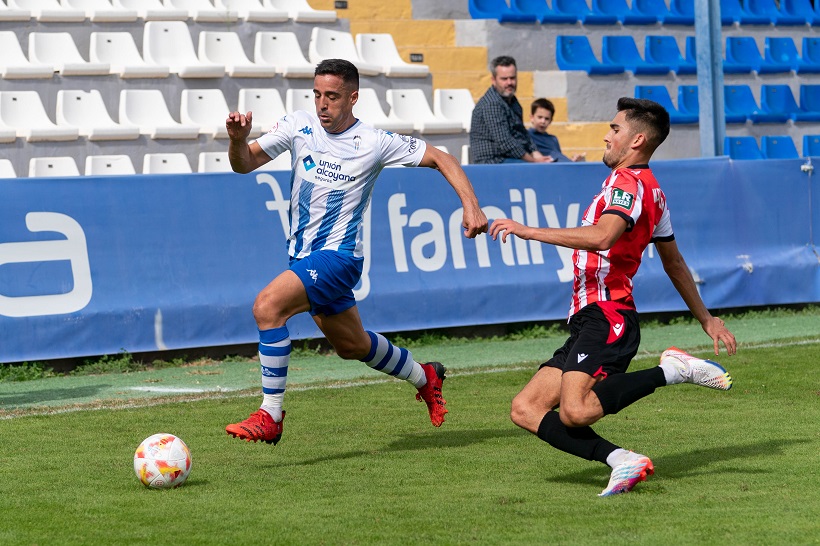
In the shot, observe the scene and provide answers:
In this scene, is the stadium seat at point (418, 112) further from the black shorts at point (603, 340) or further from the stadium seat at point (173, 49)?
the black shorts at point (603, 340)

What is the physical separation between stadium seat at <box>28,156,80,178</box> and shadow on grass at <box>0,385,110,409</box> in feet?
11.4

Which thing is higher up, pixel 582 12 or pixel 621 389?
pixel 582 12

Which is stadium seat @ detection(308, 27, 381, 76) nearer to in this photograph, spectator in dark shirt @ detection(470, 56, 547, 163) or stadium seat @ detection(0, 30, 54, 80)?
spectator in dark shirt @ detection(470, 56, 547, 163)

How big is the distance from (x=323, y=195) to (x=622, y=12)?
488 inches

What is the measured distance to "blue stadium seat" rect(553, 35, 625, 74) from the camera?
17.3 meters

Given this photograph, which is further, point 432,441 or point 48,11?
point 48,11

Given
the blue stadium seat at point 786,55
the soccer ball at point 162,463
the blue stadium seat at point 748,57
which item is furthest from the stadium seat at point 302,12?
the soccer ball at point 162,463

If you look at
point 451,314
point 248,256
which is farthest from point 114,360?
point 451,314

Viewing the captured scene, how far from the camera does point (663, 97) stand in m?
17.7

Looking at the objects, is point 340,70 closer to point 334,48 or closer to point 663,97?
point 334,48

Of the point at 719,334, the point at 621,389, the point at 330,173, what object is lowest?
the point at 621,389

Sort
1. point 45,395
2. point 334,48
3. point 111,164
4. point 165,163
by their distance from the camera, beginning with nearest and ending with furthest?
point 45,395
point 111,164
point 165,163
point 334,48

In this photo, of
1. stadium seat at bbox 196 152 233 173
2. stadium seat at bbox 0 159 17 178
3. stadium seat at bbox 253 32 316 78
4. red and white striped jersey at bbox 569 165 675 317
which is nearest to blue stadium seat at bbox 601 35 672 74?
stadium seat at bbox 253 32 316 78

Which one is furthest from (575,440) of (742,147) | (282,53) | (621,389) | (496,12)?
(742,147)
